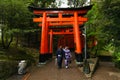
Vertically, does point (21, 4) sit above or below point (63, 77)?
above

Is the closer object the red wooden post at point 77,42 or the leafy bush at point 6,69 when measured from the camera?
the leafy bush at point 6,69

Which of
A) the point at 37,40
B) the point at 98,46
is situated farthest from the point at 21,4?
the point at 37,40

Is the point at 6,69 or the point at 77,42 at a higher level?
the point at 77,42

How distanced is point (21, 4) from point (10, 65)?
8.17 metres

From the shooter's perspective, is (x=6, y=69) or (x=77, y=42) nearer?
(x=6, y=69)

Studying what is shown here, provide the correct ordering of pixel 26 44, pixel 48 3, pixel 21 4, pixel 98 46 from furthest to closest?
1. pixel 48 3
2. pixel 26 44
3. pixel 98 46
4. pixel 21 4

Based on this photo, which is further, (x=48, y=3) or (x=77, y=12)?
(x=48, y=3)

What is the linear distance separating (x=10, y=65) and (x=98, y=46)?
20.8 metres

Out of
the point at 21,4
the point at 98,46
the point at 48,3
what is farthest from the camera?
the point at 48,3

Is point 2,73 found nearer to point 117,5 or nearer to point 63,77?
point 63,77

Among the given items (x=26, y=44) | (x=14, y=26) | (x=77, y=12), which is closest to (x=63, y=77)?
(x=14, y=26)

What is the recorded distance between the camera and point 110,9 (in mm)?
22688

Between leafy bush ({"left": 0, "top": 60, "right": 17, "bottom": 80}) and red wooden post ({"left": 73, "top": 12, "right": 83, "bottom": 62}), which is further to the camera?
red wooden post ({"left": 73, "top": 12, "right": 83, "bottom": 62})

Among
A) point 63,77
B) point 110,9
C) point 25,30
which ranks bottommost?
point 63,77
